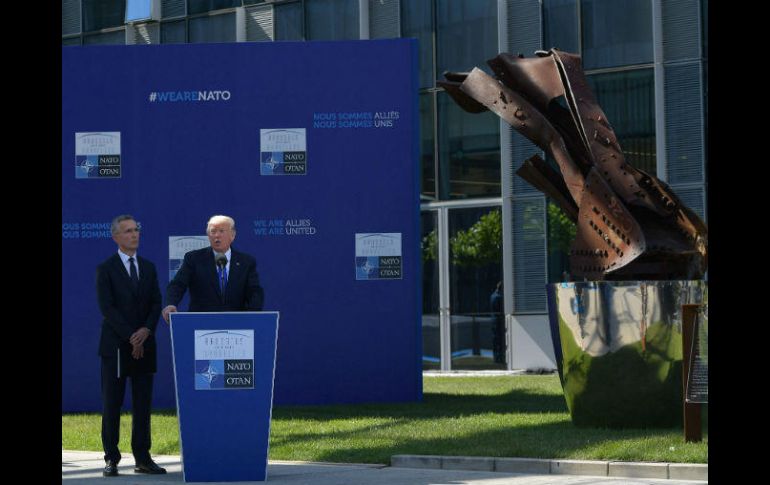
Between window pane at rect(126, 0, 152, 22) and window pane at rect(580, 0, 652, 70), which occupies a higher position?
window pane at rect(126, 0, 152, 22)

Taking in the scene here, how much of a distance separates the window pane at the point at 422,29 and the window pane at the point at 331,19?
1069mm

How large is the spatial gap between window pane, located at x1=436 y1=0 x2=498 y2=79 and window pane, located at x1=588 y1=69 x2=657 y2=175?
2.12m

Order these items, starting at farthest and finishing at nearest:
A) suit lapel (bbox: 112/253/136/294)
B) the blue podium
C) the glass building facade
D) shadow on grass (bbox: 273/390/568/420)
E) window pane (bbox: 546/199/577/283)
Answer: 1. window pane (bbox: 546/199/577/283)
2. the glass building facade
3. shadow on grass (bbox: 273/390/568/420)
4. suit lapel (bbox: 112/253/136/294)
5. the blue podium

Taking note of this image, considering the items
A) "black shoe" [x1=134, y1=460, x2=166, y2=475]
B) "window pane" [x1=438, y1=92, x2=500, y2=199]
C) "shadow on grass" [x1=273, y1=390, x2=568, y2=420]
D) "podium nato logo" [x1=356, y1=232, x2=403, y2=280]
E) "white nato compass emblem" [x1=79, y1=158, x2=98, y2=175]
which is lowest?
"shadow on grass" [x1=273, y1=390, x2=568, y2=420]

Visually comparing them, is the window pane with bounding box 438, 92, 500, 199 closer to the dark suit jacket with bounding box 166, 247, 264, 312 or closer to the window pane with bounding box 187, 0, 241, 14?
the window pane with bounding box 187, 0, 241, 14

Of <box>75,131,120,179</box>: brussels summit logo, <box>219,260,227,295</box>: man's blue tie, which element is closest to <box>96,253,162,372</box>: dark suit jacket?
<box>219,260,227,295</box>: man's blue tie

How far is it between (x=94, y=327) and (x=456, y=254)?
9503mm

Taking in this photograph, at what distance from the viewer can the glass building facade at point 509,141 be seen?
22000mm

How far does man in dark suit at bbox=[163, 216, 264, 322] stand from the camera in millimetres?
10078

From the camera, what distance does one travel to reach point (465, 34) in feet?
78.7

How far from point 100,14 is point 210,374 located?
20399 mm

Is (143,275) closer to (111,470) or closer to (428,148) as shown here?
(111,470)

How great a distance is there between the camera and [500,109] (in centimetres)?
1243

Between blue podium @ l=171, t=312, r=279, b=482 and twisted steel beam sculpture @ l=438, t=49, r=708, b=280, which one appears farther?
twisted steel beam sculpture @ l=438, t=49, r=708, b=280
